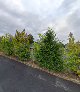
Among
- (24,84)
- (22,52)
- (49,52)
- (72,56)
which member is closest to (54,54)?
(49,52)

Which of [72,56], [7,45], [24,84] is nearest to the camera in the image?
[24,84]

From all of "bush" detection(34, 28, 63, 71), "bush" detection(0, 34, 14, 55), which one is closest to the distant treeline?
"bush" detection(34, 28, 63, 71)

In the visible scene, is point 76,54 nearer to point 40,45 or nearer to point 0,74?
point 40,45

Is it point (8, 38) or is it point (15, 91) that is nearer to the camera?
point (15, 91)

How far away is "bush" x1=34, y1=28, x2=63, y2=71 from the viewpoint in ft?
42.7

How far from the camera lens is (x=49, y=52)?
43.7ft

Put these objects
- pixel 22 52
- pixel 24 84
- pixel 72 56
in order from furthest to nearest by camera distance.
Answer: pixel 22 52 < pixel 72 56 < pixel 24 84

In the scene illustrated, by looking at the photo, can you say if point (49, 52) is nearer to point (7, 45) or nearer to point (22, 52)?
point (22, 52)

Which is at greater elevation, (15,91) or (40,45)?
(40,45)

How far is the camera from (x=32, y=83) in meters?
9.03

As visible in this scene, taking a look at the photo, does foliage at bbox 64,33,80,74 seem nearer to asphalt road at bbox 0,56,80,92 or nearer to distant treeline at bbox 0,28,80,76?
distant treeline at bbox 0,28,80,76

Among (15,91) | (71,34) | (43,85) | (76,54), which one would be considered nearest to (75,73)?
(76,54)

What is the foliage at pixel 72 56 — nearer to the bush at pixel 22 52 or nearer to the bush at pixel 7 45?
the bush at pixel 22 52

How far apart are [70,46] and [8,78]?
230 inches
